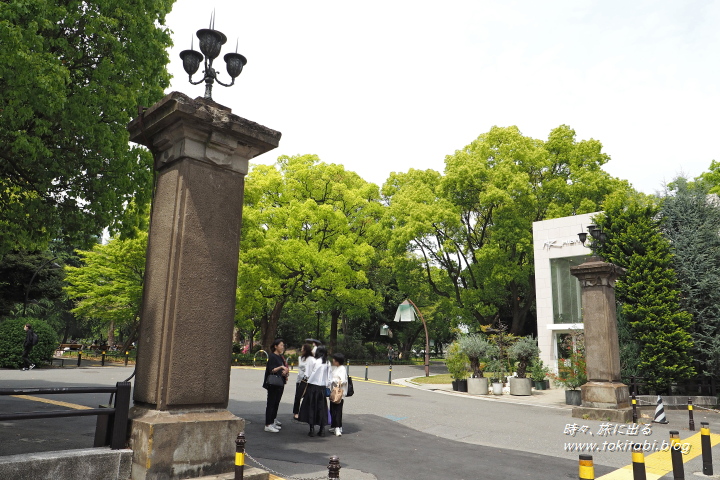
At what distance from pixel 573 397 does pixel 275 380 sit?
11.5 m

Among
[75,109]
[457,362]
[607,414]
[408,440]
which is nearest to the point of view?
[408,440]

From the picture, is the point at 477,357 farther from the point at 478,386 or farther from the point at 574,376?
the point at 574,376

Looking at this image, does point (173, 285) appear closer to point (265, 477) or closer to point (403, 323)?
point (265, 477)

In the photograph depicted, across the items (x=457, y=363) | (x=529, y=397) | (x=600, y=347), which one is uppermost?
(x=600, y=347)

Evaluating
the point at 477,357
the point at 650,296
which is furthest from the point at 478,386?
the point at 650,296

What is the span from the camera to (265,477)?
5.78 metres

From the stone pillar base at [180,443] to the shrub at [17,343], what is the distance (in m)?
21.0

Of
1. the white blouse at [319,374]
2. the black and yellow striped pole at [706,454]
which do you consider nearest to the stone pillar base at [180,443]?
the white blouse at [319,374]

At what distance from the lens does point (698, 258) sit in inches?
723

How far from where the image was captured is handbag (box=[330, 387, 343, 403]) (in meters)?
10.2

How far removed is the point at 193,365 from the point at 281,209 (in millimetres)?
Result: 28926

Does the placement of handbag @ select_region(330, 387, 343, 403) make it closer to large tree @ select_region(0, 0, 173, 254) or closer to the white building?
large tree @ select_region(0, 0, 173, 254)

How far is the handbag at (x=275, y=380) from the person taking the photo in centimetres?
994

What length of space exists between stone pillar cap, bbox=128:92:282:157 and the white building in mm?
23415
